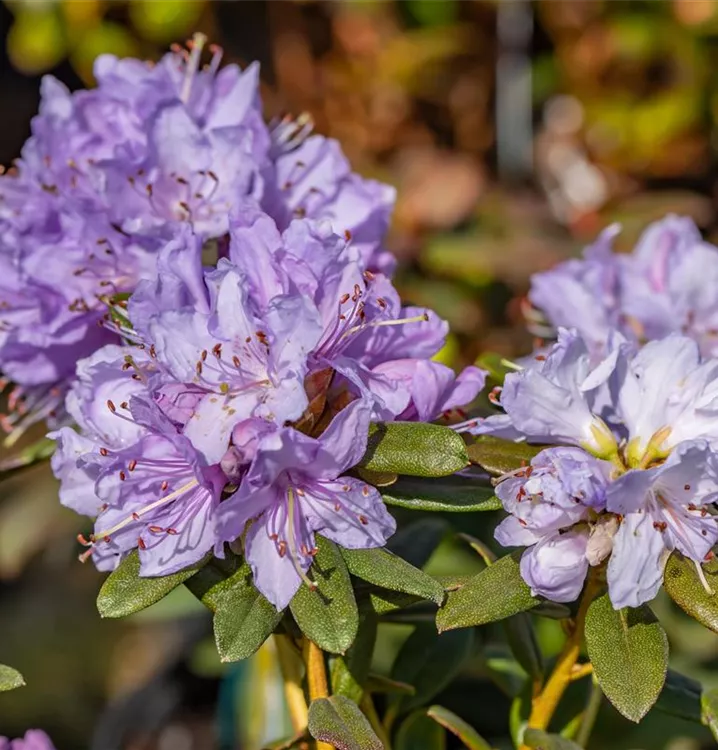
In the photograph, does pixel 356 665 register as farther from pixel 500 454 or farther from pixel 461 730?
pixel 500 454

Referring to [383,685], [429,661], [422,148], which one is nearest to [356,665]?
[383,685]

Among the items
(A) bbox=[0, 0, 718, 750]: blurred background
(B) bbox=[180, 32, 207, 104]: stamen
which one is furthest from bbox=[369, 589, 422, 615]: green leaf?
(A) bbox=[0, 0, 718, 750]: blurred background

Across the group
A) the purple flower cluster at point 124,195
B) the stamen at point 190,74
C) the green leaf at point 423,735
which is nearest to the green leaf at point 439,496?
the purple flower cluster at point 124,195

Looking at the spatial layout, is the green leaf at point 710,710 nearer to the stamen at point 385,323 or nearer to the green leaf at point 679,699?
the green leaf at point 679,699

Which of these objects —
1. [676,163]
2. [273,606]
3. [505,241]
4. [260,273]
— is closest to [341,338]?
[260,273]

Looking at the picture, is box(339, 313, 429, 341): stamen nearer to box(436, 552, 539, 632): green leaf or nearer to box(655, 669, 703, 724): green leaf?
box(436, 552, 539, 632): green leaf

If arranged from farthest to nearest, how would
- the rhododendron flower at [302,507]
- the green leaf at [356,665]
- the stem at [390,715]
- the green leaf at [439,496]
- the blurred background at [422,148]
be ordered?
the blurred background at [422,148], the stem at [390,715], the green leaf at [356,665], the green leaf at [439,496], the rhododendron flower at [302,507]
